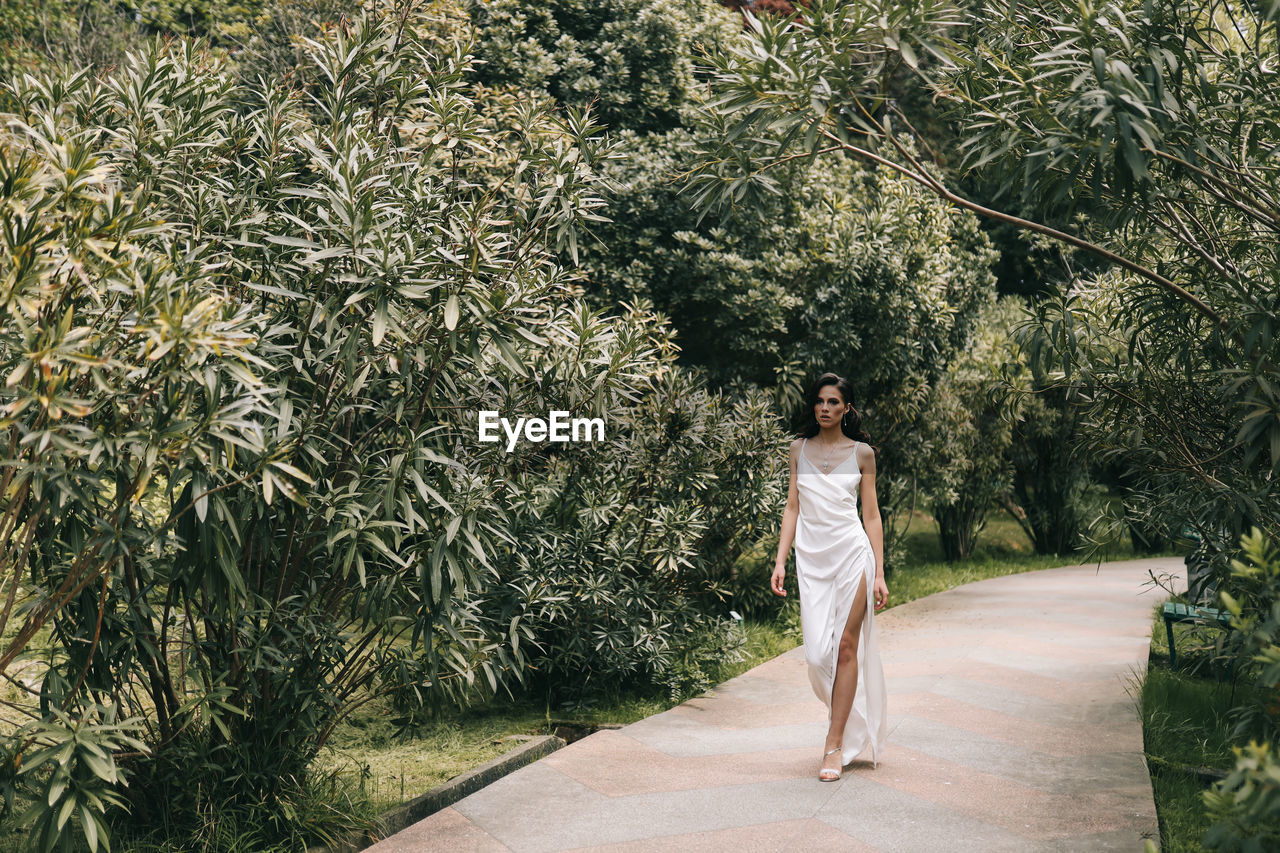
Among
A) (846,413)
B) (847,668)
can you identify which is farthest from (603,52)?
(847,668)

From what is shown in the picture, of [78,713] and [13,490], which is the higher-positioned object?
[13,490]

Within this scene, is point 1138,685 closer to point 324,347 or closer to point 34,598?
point 324,347

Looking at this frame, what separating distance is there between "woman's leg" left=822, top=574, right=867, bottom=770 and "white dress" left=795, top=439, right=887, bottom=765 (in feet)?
0.08

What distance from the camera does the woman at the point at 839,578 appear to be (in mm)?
4996

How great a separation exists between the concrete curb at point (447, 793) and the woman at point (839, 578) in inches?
61.4

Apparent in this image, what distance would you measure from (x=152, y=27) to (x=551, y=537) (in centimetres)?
1428

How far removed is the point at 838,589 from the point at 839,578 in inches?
2.1

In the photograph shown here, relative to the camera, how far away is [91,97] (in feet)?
13.2

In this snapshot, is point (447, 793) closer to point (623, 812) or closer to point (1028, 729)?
point (623, 812)

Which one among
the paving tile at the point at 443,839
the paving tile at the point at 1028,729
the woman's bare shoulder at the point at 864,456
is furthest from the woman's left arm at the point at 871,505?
the paving tile at the point at 443,839

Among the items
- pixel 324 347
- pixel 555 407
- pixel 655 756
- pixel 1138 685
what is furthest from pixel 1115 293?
pixel 324 347

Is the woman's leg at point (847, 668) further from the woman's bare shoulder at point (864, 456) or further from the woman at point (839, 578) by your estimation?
the woman's bare shoulder at point (864, 456)

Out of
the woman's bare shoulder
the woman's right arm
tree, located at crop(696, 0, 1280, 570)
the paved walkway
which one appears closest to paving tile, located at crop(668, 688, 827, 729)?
the paved walkway

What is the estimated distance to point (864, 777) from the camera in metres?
4.98
